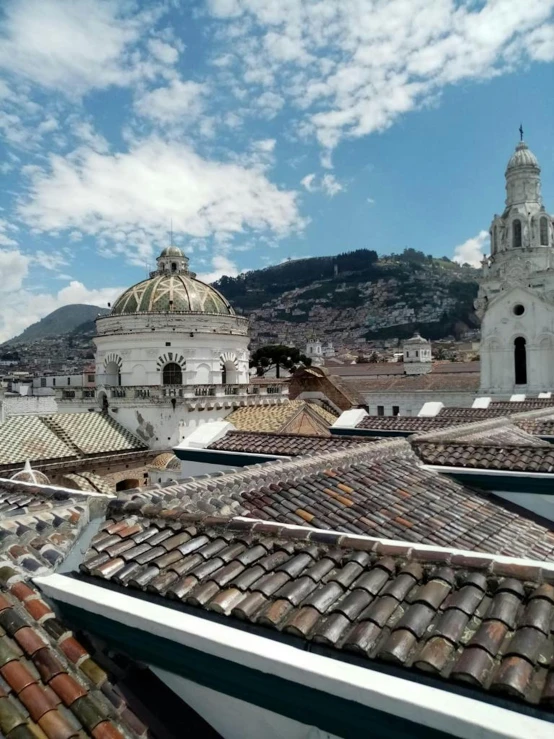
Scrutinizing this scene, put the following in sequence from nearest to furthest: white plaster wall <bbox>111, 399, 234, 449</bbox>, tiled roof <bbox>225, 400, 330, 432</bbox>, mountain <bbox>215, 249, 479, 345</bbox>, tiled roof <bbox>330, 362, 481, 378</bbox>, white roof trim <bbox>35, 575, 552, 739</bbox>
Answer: white roof trim <bbox>35, 575, 552, 739</bbox> → tiled roof <bbox>225, 400, 330, 432</bbox> → white plaster wall <bbox>111, 399, 234, 449</bbox> → tiled roof <bbox>330, 362, 481, 378</bbox> → mountain <bbox>215, 249, 479, 345</bbox>

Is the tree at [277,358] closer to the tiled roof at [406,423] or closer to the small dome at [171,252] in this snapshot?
the small dome at [171,252]

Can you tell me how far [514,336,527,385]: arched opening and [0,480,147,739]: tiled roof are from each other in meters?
30.7

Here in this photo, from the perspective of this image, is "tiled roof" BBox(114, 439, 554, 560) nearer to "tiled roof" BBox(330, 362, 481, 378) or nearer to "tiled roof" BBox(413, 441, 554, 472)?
"tiled roof" BBox(413, 441, 554, 472)

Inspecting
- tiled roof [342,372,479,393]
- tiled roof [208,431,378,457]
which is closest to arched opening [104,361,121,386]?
tiled roof [208,431,378,457]

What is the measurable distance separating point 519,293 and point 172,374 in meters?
19.9

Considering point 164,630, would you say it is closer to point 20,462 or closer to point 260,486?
point 260,486

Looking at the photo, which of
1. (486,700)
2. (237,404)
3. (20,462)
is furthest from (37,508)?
(237,404)

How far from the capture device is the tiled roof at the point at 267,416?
19.8 meters

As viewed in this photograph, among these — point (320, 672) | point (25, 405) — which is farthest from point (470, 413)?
point (25, 405)

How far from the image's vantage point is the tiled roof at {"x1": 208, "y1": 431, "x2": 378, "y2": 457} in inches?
391

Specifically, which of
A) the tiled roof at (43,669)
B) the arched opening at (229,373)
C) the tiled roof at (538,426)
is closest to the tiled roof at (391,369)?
the arched opening at (229,373)

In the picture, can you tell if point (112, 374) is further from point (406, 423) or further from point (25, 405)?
point (406, 423)

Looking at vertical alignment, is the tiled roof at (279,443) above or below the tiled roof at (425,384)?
below

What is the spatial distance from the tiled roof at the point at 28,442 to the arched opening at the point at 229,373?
24.9 ft
